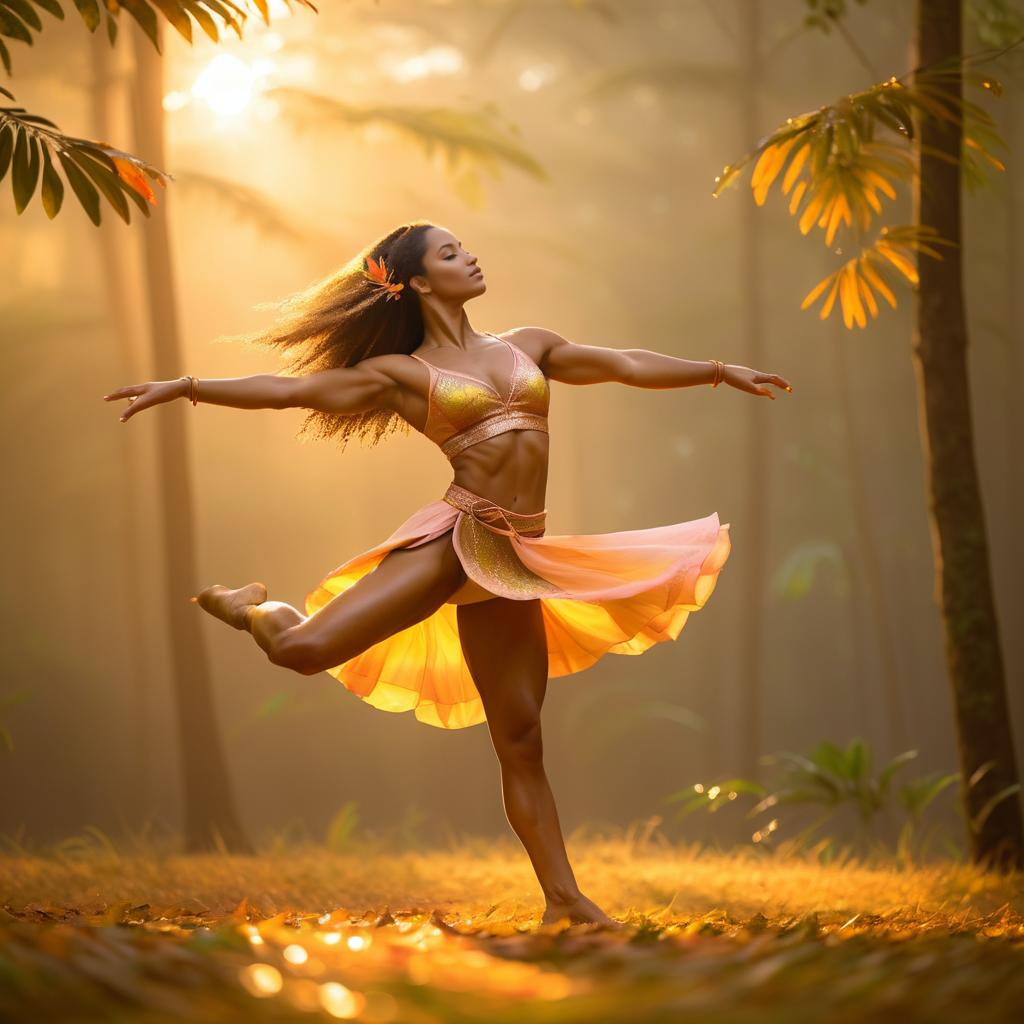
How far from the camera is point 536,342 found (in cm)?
311

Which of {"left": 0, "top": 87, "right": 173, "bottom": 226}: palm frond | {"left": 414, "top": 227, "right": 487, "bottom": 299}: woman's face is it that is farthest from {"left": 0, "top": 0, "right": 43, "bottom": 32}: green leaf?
{"left": 414, "top": 227, "right": 487, "bottom": 299}: woman's face

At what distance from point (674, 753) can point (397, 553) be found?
805cm

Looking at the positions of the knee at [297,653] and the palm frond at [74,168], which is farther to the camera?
the palm frond at [74,168]

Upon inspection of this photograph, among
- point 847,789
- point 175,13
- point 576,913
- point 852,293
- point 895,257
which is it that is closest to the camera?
point 576,913

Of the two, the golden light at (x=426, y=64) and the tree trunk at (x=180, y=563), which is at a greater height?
the golden light at (x=426, y=64)

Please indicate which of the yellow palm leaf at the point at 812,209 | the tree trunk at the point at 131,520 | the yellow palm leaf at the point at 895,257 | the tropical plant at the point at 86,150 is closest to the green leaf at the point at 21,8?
the tropical plant at the point at 86,150

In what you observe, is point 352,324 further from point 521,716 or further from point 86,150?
point 521,716

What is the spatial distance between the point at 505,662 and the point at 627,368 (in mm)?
820

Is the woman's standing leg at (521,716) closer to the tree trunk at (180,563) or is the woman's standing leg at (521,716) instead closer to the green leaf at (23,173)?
the green leaf at (23,173)

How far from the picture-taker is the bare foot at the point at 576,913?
9.02 ft

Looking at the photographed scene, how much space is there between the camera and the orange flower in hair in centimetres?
301

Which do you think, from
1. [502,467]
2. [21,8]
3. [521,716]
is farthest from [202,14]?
[521,716]

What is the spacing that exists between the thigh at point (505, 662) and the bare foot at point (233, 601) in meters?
0.52

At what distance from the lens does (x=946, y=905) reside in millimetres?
3494
